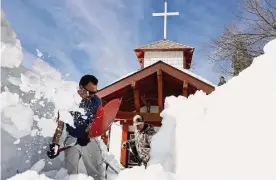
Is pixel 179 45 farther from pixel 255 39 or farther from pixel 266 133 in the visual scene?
pixel 266 133

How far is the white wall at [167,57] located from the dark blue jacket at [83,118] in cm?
894

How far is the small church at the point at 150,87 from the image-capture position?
8695 mm

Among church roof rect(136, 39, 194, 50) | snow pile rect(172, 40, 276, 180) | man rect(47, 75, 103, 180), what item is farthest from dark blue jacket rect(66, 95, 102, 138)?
church roof rect(136, 39, 194, 50)

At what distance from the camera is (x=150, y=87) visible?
10.1 metres

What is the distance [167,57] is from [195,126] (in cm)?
924

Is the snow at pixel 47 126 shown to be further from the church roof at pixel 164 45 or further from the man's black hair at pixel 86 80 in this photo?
the church roof at pixel 164 45

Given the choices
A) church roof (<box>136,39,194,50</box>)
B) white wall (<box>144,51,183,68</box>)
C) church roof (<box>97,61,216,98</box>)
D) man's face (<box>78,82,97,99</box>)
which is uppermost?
church roof (<box>136,39,194,50</box>)

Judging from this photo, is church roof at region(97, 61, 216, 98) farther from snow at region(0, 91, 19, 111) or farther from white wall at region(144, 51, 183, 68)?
snow at region(0, 91, 19, 111)

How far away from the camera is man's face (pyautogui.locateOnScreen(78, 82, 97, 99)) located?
10.5 ft

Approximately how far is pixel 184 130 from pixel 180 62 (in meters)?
8.97

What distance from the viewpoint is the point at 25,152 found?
2.60 meters

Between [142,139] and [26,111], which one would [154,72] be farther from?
[26,111]

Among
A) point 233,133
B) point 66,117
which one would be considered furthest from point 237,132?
point 66,117

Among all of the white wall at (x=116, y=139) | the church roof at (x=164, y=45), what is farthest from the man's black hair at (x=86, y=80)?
the church roof at (x=164, y=45)
